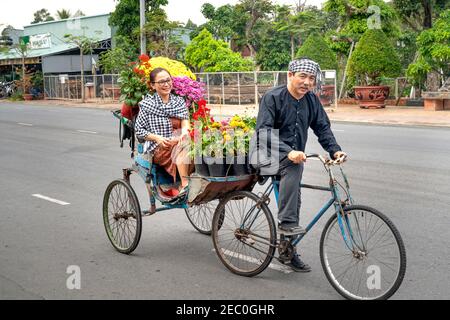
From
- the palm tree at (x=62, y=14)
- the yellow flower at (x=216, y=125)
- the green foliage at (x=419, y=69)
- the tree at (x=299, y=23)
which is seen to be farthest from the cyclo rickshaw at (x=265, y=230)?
the palm tree at (x=62, y=14)

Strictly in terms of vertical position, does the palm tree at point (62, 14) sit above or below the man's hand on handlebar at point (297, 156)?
above

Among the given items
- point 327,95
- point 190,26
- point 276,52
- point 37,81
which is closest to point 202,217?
point 327,95

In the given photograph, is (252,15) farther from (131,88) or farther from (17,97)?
(131,88)

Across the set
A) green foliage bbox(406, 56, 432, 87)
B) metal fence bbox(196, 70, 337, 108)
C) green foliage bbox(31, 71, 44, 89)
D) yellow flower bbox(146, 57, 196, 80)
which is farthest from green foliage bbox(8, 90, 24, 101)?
yellow flower bbox(146, 57, 196, 80)

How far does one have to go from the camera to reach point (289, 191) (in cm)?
487

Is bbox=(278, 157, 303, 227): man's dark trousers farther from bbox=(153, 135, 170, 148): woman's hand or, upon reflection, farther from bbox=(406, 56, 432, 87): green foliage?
bbox=(406, 56, 432, 87): green foliage

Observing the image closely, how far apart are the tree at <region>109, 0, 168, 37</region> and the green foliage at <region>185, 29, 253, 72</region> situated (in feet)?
30.3

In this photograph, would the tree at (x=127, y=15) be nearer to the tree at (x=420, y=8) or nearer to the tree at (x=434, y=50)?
the tree at (x=420, y=8)

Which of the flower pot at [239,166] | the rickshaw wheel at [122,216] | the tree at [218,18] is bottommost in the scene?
the rickshaw wheel at [122,216]

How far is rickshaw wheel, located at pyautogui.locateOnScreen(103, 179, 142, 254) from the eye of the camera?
5.87 m

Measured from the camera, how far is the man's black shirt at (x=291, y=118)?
196 inches

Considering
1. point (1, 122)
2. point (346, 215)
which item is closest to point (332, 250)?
point (346, 215)

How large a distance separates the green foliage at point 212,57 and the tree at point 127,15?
9230mm
